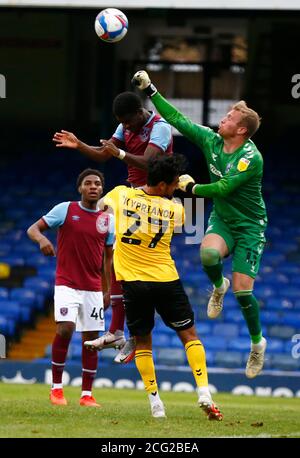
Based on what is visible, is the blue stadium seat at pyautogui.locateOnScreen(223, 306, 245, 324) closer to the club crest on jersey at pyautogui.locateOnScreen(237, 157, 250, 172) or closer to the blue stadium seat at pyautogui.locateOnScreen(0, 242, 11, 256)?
the blue stadium seat at pyautogui.locateOnScreen(0, 242, 11, 256)

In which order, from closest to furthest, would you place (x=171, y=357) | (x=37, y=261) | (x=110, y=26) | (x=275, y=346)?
(x=110, y=26) → (x=171, y=357) → (x=275, y=346) → (x=37, y=261)

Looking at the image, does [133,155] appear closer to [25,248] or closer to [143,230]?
[143,230]

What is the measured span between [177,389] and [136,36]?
12.4m

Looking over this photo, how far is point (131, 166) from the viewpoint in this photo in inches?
495

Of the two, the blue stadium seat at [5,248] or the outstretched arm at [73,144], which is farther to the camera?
the blue stadium seat at [5,248]

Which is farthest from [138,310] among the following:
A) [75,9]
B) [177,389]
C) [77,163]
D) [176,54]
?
[176,54]

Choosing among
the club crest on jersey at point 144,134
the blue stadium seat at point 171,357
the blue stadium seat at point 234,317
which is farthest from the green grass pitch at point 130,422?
the blue stadium seat at point 234,317

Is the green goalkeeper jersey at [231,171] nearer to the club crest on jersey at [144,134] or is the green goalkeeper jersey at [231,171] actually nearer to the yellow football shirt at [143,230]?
the club crest on jersey at [144,134]

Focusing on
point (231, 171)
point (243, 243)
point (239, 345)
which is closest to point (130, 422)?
point (243, 243)

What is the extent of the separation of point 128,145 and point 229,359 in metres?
9.34

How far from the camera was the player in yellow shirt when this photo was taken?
11484 mm

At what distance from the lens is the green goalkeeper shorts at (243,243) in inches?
490

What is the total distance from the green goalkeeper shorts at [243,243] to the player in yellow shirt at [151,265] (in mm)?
1001

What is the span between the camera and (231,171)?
12.1 meters
